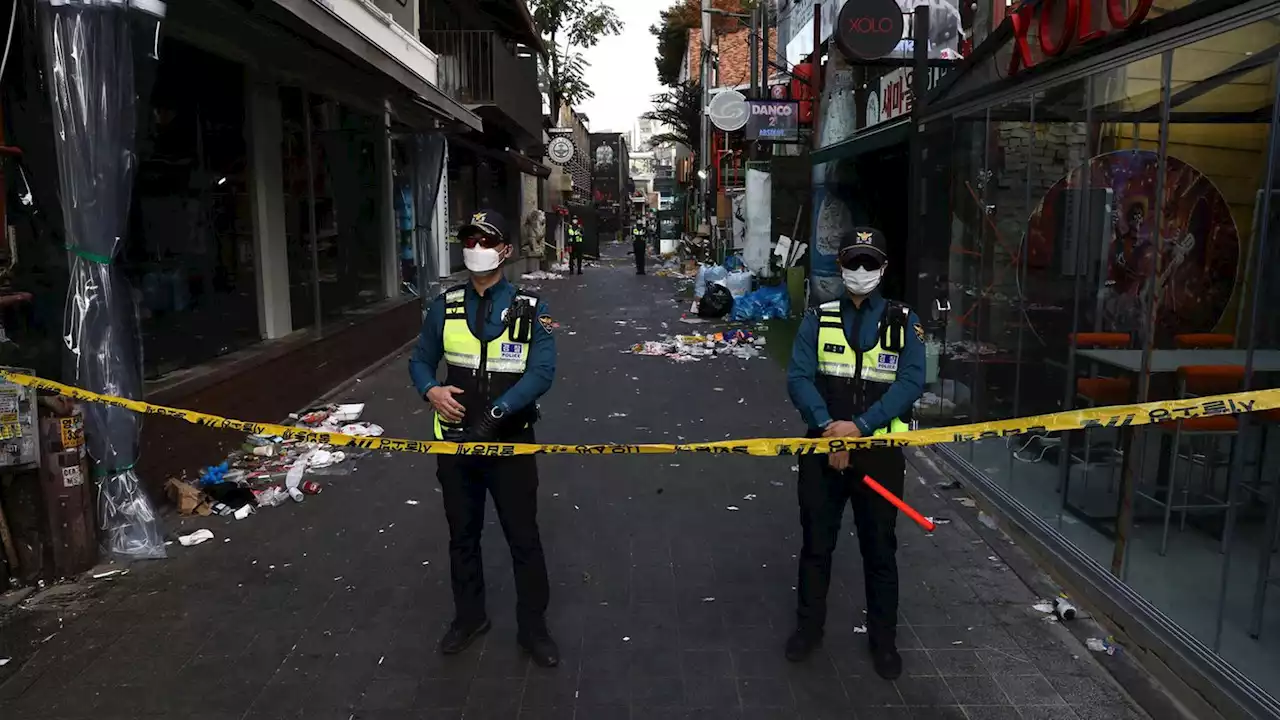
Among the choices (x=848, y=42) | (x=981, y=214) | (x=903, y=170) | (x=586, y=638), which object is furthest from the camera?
(x=903, y=170)

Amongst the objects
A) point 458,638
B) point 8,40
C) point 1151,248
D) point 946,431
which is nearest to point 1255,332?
point 1151,248

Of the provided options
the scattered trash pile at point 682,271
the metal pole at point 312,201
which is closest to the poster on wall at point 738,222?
the scattered trash pile at point 682,271

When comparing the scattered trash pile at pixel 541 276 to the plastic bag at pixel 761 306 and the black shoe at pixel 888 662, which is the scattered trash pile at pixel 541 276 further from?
the black shoe at pixel 888 662

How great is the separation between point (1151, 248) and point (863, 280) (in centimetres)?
237

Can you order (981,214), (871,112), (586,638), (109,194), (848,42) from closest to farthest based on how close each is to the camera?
1. (586,638)
2. (109,194)
3. (981,214)
4. (848,42)
5. (871,112)

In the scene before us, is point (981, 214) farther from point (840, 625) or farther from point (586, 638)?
point (586, 638)

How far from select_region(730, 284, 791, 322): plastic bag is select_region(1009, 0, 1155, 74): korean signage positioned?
→ 10170 millimetres

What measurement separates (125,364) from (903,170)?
1122 cm

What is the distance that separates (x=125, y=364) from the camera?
16.8 feet

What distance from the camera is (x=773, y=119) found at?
15.9m

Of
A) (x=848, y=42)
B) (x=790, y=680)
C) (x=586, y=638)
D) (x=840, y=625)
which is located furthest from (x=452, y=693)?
(x=848, y=42)

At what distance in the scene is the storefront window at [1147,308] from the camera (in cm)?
407

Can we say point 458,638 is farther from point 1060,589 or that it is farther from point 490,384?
point 1060,589

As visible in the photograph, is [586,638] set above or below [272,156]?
below
